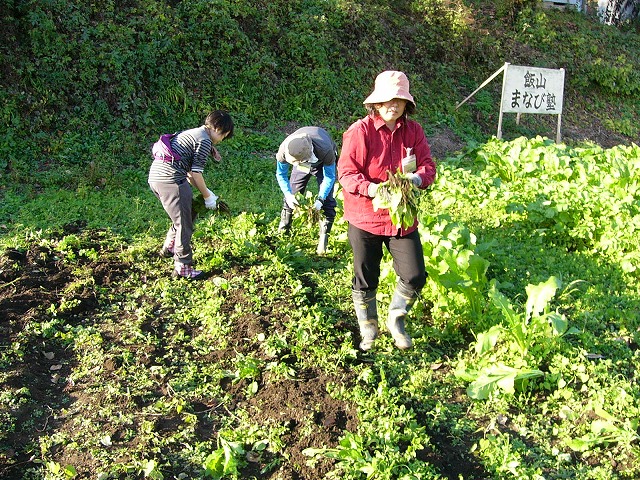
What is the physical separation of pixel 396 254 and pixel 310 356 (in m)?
0.89

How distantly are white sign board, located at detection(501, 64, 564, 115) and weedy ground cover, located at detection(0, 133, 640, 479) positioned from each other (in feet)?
15.5

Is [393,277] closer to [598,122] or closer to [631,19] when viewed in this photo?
[598,122]

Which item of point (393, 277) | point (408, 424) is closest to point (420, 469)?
point (408, 424)

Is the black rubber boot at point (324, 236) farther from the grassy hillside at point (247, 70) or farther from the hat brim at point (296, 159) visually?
the grassy hillside at point (247, 70)

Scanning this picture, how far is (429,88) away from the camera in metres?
12.5

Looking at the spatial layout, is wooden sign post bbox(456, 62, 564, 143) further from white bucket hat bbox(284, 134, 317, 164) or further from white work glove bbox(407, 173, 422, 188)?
white work glove bbox(407, 173, 422, 188)

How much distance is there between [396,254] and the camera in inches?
146

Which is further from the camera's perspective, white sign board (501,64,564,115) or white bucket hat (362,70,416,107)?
white sign board (501,64,564,115)

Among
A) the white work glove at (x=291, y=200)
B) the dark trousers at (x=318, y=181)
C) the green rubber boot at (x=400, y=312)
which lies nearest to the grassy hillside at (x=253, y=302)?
the green rubber boot at (x=400, y=312)

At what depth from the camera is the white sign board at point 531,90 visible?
10367mm

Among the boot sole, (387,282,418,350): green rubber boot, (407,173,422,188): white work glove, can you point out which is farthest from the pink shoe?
(407,173,422,188): white work glove

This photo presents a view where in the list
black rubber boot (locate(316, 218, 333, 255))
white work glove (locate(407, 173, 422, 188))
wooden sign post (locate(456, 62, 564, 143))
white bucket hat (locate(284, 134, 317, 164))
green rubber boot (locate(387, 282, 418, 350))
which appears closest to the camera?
white work glove (locate(407, 173, 422, 188))

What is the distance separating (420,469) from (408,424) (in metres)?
0.37

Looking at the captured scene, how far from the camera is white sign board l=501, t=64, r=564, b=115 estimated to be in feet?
34.0
